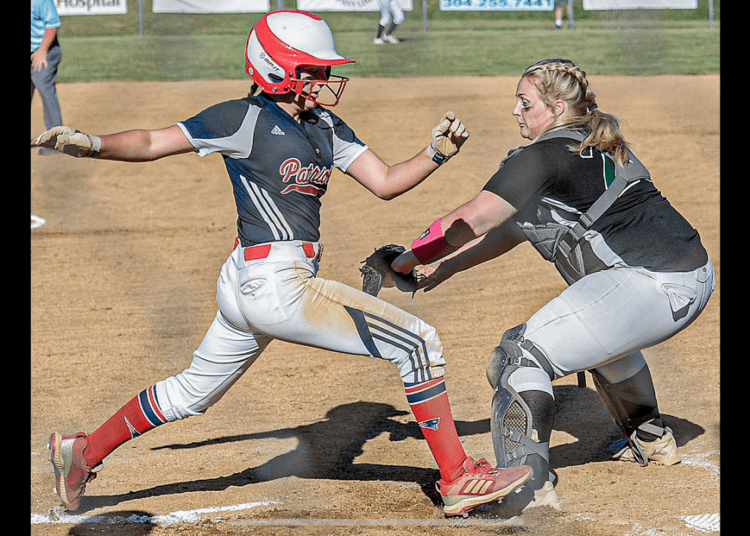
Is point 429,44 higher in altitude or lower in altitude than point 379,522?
lower

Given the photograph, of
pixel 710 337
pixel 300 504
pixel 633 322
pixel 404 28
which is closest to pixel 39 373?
pixel 300 504

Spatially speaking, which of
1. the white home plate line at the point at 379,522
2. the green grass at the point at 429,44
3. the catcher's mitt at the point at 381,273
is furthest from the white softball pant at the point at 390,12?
the white home plate line at the point at 379,522

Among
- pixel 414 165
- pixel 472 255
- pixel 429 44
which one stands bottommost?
pixel 429 44

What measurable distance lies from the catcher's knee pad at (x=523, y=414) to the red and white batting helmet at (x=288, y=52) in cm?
116

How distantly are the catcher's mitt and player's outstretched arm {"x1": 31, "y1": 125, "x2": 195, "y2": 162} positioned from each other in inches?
34.2

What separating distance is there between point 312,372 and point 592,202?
7.67ft

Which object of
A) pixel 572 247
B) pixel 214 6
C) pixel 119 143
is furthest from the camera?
pixel 214 6

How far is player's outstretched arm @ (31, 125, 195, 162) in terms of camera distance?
2.87m

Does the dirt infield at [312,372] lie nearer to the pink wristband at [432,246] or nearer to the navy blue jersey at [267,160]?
the pink wristband at [432,246]

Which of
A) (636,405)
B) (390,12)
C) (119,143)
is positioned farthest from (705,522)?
(390,12)

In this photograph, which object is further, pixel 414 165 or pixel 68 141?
pixel 414 165

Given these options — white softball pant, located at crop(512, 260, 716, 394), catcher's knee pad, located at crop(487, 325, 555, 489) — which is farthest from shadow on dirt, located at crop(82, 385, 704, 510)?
white softball pant, located at crop(512, 260, 716, 394)

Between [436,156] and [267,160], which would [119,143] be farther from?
[436,156]

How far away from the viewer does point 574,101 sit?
3357 millimetres
